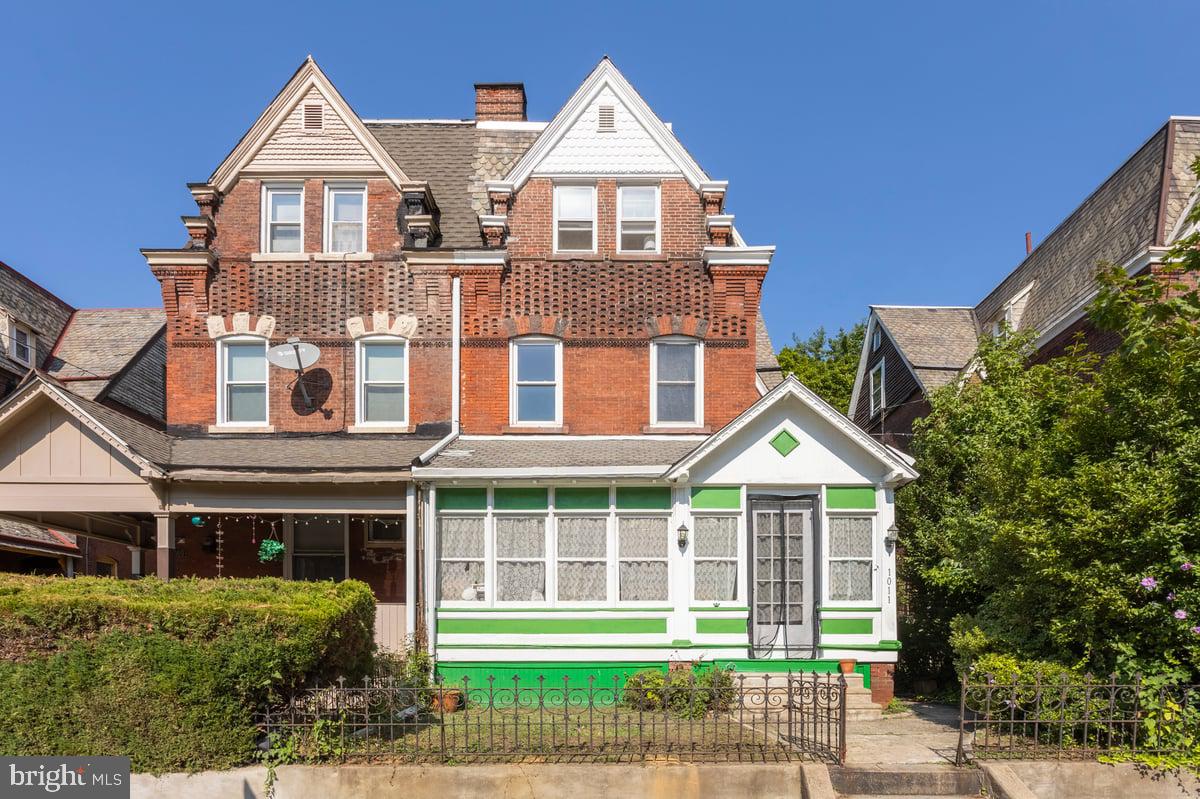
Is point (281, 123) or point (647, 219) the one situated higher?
point (281, 123)

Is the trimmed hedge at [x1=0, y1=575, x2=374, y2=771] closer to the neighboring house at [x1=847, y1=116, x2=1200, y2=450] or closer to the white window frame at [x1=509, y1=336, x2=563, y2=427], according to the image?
the white window frame at [x1=509, y1=336, x2=563, y2=427]

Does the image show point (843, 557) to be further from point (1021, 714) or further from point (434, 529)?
point (434, 529)

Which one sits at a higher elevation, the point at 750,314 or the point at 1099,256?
the point at 1099,256

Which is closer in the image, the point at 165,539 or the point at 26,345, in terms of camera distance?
the point at 165,539

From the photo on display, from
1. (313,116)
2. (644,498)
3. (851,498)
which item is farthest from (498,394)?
(851,498)

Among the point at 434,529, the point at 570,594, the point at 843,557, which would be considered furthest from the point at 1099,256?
the point at 434,529

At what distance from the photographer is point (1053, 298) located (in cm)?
2072

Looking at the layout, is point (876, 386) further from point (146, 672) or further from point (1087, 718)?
point (146, 672)

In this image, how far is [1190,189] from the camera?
56.0 ft

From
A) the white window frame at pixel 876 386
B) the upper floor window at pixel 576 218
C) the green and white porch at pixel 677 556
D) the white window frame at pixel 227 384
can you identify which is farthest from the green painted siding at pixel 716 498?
the white window frame at pixel 876 386

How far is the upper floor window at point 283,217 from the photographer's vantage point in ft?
54.6

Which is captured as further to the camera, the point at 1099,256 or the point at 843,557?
the point at 1099,256

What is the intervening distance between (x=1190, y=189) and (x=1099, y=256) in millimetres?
2285

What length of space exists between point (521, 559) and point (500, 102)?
10.0 metres
